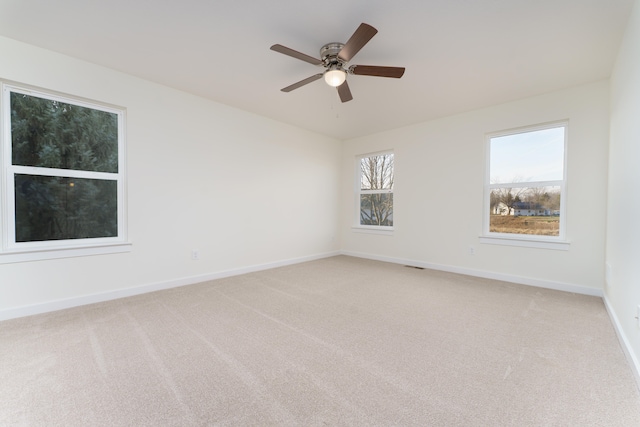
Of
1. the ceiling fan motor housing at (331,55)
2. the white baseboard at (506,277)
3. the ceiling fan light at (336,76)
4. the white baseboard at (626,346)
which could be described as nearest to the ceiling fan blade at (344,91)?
the ceiling fan light at (336,76)

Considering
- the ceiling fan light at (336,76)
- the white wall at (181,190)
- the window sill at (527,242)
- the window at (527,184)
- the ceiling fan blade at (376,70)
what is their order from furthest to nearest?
the window at (527,184), the window sill at (527,242), the white wall at (181,190), the ceiling fan light at (336,76), the ceiling fan blade at (376,70)

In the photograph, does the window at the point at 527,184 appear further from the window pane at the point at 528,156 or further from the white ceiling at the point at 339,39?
the white ceiling at the point at 339,39

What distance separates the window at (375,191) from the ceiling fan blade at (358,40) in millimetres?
3202

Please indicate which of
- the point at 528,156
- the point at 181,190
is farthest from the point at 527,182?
the point at 181,190

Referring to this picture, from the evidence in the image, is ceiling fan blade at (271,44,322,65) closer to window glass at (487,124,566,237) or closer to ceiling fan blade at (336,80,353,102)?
ceiling fan blade at (336,80,353,102)

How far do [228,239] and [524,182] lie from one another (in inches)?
169

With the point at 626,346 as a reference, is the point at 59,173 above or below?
above

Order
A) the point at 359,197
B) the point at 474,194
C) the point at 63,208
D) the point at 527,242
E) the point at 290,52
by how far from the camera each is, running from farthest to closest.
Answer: the point at 359,197 < the point at 474,194 < the point at 527,242 < the point at 63,208 < the point at 290,52

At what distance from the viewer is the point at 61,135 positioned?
2721mm

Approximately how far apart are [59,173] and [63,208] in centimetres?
36

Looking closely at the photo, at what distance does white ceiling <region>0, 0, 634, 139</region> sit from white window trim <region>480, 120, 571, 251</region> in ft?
1.58

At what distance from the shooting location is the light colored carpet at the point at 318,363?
4.44ft

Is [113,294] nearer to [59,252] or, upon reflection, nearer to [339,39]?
[59,252]

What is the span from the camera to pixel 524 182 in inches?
145
